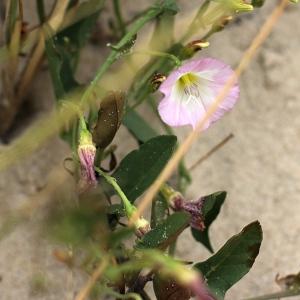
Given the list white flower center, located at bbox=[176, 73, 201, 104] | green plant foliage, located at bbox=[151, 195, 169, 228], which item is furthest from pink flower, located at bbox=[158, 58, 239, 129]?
green plant foliage, located at bbox=[151, 195, 169, 228]

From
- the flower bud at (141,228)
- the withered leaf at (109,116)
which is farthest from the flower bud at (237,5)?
the flower bud at (141,228)

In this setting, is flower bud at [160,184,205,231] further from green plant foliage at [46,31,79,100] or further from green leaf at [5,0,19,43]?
green leaf at [5,0,19,43]

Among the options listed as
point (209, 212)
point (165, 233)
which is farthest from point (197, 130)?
point (209, 212)

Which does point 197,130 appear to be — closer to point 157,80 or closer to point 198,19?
point 157,80

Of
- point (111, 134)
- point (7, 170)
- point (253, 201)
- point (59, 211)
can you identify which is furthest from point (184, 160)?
point (59, 211)

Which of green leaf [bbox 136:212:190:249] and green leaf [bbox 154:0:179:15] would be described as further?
green leaf [bbox 154:0:179:15]

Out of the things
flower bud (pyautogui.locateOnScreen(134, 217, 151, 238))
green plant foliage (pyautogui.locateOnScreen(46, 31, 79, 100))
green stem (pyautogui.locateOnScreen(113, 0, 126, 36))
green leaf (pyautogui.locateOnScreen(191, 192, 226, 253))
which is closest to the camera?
flower bud (pyautogui.locateOnScreen(134, 217, 151, 238))

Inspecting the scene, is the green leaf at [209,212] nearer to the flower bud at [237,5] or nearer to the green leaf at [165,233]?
the green leaf at [165,233]
